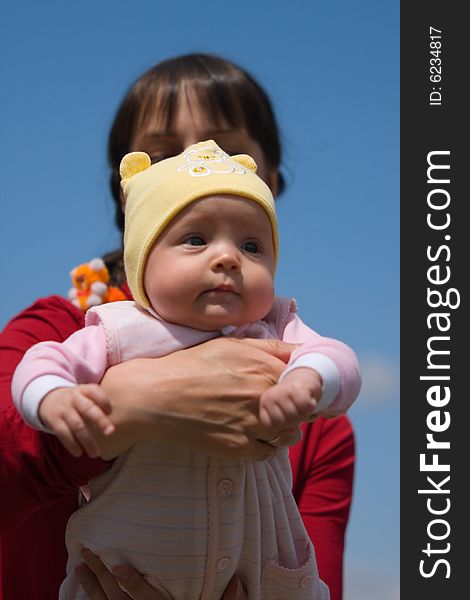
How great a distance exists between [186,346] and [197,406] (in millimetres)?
197

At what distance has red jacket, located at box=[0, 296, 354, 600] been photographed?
2338 millimetres

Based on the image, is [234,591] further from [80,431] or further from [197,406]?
[80,431]

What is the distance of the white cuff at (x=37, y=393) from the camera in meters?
1.94

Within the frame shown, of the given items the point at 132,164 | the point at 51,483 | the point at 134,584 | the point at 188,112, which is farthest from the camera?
the point at 188,112

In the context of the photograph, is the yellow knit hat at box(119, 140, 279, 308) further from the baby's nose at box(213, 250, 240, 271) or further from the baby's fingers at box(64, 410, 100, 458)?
the baby's fingers at box(64, 410, 100, 458)

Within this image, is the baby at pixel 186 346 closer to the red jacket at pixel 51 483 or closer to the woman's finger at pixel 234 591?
the woman's finger at pixel 234 591

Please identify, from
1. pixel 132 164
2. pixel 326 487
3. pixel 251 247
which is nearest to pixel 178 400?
pixel 251 247

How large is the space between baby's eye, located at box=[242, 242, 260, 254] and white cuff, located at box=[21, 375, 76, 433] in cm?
54

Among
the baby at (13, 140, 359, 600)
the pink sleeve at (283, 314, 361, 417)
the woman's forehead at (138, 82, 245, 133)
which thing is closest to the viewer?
the pink sleeve at (283, 314, 361, 417)

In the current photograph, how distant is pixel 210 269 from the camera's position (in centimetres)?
215

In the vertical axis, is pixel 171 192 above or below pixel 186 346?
above

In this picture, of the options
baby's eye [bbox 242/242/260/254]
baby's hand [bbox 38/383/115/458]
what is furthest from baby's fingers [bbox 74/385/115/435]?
baby's eye [bbox 242/242/260/254]

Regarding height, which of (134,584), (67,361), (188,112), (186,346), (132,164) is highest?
(188,112)

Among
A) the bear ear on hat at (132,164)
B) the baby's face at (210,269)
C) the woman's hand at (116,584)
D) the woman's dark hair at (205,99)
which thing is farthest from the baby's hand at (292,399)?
the woman's dark hair at (205,99)
